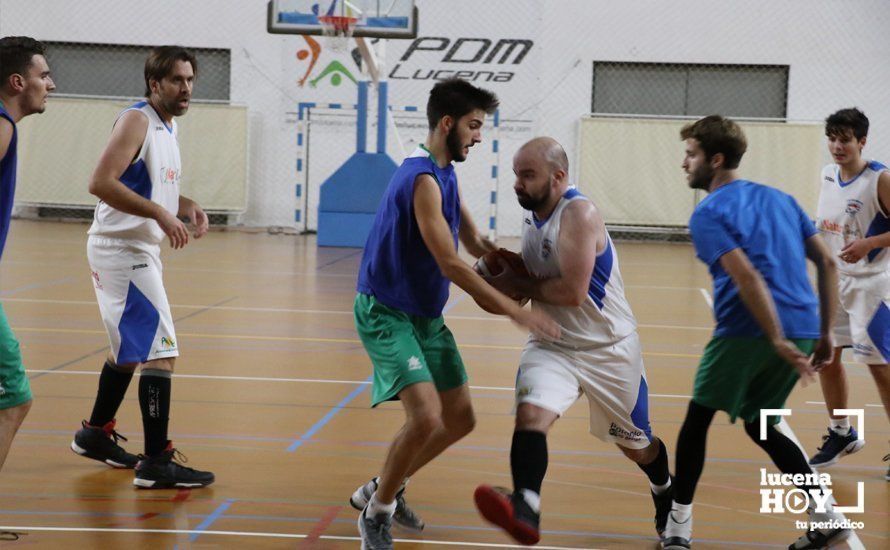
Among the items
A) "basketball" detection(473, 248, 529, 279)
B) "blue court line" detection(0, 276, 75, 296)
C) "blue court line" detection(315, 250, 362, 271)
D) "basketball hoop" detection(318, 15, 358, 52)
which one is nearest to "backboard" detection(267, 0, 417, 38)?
"basketball hoop" detection(318, 15, 358, 52)

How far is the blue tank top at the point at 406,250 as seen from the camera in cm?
384

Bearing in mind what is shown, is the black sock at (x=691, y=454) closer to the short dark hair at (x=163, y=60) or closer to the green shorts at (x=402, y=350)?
the green shorts at (x=402, y=350)

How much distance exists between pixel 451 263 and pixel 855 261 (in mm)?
2274

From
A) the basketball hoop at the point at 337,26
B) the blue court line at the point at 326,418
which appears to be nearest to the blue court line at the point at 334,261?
the basketball hoop at the point at 337,26

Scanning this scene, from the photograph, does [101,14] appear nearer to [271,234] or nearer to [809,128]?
[271,234]

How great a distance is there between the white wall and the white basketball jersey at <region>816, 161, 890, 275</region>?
14.5 m

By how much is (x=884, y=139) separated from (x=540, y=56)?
20.9 ft

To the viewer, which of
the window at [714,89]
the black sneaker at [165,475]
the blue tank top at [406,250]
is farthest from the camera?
the window at [714,89]

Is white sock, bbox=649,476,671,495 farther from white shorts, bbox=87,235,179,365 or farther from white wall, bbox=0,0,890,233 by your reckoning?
white wall, bbox=0,0,890,233

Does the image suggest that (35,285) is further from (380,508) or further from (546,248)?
(546,248)

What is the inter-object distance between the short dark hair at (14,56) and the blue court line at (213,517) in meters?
1.75

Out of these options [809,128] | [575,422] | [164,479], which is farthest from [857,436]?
[809,128]

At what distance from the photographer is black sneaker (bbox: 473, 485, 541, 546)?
11.0 ft

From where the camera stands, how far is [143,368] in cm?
468
